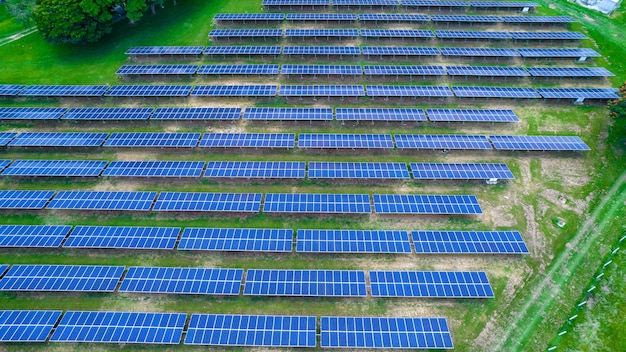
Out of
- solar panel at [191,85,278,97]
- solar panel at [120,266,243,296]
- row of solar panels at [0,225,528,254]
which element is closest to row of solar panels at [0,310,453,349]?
solar panel at [120,266,243,296]

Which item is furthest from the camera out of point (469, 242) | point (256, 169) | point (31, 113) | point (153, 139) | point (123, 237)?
point (31, 113)

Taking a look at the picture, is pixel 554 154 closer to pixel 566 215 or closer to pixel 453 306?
pixel 566 215

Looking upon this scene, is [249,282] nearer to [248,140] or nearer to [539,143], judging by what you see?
[248,140]

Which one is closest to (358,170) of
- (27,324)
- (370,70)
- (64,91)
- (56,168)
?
(370,70)

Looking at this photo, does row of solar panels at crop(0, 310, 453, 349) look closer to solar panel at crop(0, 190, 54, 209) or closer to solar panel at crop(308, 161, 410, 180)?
solar panel at crop(0, 190, 54, 209)

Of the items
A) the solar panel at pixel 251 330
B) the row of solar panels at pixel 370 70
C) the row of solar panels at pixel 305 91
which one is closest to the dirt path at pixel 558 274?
the row of solar panels at pixel 305 91

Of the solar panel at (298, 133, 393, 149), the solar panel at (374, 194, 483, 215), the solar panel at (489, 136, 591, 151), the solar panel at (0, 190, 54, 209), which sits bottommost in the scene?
the solar panel at (374, 194, 483, 215)
